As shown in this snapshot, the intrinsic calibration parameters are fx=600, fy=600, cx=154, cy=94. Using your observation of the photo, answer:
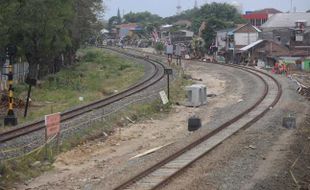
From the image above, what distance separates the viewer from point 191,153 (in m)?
17.9

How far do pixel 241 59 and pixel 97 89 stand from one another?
125 ft

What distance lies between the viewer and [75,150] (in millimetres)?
19281

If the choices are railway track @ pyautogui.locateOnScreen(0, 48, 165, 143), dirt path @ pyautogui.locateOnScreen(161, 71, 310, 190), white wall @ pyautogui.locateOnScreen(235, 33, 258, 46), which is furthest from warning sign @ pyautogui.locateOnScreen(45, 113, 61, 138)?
white wall @ pyautogui.locateOnScreen(235, 33, 258, 46)

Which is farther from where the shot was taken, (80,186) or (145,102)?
(145,102)

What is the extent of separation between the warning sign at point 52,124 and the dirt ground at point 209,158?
80cm

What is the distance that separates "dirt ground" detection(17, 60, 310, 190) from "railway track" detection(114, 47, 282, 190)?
0.96 ft

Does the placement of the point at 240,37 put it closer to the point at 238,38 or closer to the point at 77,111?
the point at 238,38

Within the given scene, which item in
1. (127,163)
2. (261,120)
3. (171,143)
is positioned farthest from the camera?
(261,120)

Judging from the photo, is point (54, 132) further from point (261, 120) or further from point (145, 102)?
point (145, 102)

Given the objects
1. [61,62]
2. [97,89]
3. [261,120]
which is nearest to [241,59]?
[61,62]

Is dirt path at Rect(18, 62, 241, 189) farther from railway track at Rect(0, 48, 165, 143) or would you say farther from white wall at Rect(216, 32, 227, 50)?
white wall at Rect(216, 32, 227, 50)

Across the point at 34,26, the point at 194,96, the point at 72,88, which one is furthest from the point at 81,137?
the point at 72,88

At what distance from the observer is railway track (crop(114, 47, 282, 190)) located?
1414cm

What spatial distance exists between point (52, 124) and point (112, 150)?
2.50 metres
